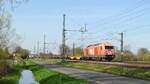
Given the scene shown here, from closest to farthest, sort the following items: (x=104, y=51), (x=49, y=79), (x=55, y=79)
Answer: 1. (x=55, y=79)
2. (x=49, y=79)
3. (x=104, y=51)

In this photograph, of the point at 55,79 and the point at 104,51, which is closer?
the point at 55,79

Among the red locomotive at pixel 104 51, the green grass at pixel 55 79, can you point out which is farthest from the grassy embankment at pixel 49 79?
the red locomotive at pixel 104 51

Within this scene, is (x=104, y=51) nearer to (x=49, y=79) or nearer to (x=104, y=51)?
(x=104, y=51)

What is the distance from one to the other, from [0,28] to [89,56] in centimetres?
5473

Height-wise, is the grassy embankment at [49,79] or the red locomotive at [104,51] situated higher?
the red locomotive at [104,51]

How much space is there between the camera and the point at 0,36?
4072 cm

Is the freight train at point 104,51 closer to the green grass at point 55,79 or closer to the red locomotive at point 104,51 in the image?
the red locomotive at point 104,51

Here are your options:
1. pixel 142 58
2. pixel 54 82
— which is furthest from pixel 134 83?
pixel 142 58

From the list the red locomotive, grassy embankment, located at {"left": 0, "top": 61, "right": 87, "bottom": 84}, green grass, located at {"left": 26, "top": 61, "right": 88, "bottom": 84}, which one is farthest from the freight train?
green grass, located at {"left": 26, "top": 61, "right": 88, "bottom": 84}

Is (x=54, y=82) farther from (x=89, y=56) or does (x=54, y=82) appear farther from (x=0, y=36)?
(x=89, y=56)

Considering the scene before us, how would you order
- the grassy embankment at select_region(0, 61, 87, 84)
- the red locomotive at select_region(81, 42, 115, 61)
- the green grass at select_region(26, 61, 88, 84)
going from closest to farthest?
the green grass at select_region(26, 61, 88, 84) < the grassy embankment at select_region(0, 61, 87, 84) < the red locomotive at select_region(81, 42, 115, 61)

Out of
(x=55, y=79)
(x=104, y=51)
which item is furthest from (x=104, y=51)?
(x=55, y=79)

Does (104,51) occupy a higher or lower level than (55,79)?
higher

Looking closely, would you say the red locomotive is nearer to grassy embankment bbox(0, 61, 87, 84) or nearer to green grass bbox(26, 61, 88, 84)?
grassy embankment bbox(0, 61, 87, 84)
